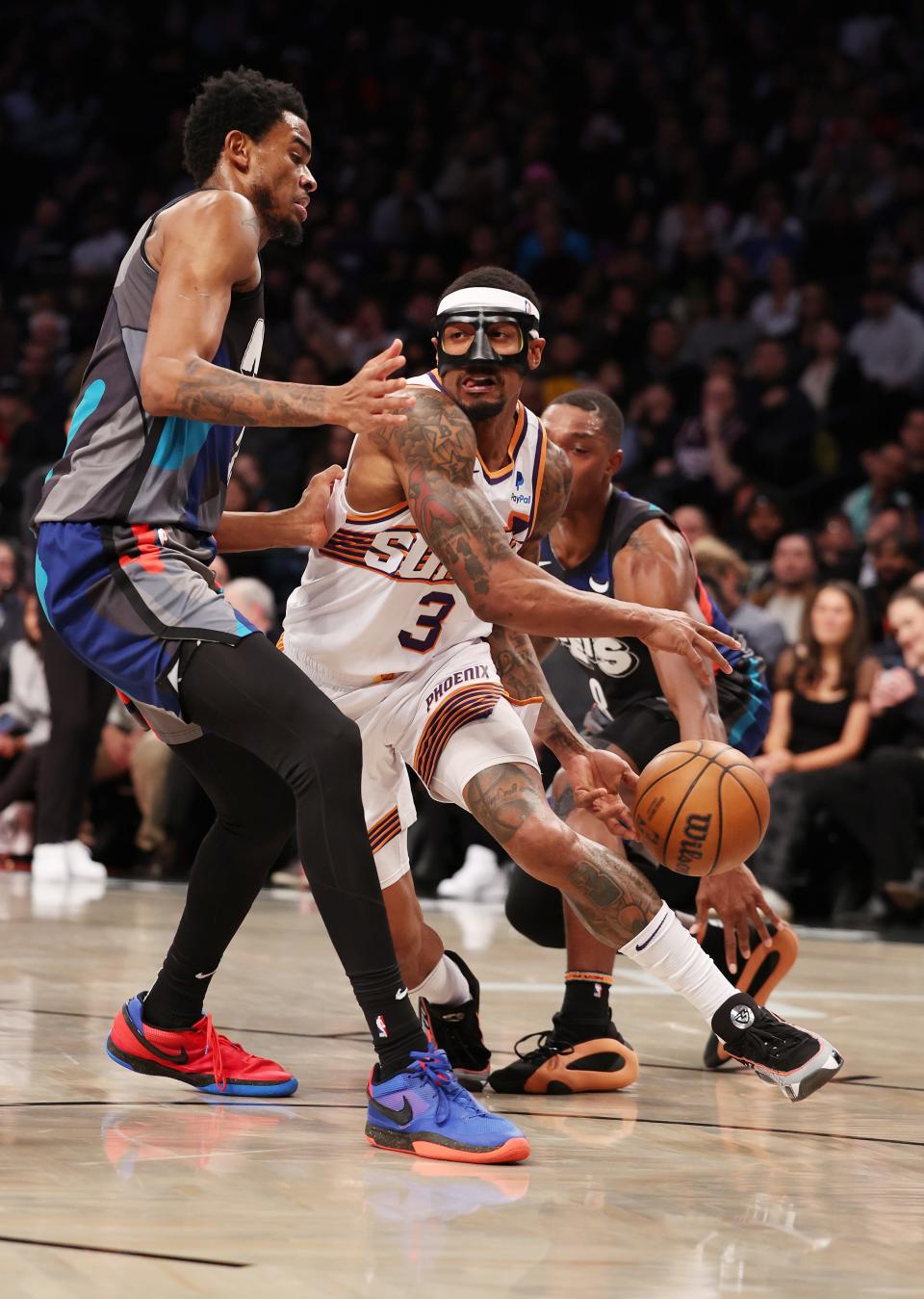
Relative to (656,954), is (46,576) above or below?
above

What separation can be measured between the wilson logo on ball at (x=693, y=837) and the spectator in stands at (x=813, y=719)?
4659mm

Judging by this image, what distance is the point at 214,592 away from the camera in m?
3.45

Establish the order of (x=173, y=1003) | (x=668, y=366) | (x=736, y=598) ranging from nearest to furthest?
(x=173, y=1003) < (x=736, y=598) < (x=668, y=366)

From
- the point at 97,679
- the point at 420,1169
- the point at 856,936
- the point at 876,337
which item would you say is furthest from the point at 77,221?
the point at 420,1169

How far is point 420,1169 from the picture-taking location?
3.09 m

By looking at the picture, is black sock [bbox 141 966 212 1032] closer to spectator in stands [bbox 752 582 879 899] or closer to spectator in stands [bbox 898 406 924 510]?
spectator in stands [bbox 752 582 879 899]

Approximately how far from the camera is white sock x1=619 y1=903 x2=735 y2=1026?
144 inches

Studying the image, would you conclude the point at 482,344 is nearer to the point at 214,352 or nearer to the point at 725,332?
the point at 214,352

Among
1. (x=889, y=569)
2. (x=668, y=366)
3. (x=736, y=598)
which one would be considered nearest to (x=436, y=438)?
(x=736, y=598)

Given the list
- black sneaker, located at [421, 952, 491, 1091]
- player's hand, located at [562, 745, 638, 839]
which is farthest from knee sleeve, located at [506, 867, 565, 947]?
player's hand, located at [562, 745, 638, 839]

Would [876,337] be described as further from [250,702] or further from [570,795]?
[250,702]

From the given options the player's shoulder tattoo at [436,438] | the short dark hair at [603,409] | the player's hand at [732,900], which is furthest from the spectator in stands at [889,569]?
the player's shoulder tattoo at [436,438]

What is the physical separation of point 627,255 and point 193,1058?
1052 cm

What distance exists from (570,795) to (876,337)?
8.14 meters
